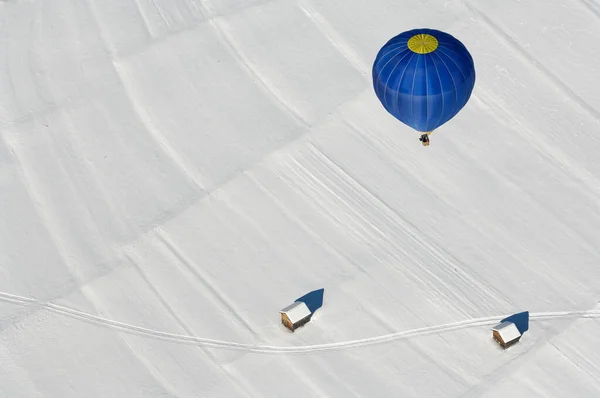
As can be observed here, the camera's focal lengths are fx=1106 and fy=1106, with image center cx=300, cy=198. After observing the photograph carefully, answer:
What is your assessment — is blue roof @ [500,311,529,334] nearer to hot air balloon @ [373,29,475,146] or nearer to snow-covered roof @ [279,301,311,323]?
snow-covered roof @ [279,301,311,323]

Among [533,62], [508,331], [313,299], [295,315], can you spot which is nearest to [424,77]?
[533,62]

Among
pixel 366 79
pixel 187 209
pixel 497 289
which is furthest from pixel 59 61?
pixel 497 289

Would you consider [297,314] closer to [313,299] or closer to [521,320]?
[313,299]

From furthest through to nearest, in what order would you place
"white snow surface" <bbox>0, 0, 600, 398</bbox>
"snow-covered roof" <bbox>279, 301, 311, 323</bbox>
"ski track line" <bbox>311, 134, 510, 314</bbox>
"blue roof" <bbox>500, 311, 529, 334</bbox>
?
"ski track line" <bbox>311, 134, 510, 314</bbox> → "blue roof" <bbox>500, 311, 529, 334</bbox> → "snow-covered roof" <bbox>279, 301, 311, 323</bbox> → "white snow surface" <bbox>0, 0, 600, 398</bbox>

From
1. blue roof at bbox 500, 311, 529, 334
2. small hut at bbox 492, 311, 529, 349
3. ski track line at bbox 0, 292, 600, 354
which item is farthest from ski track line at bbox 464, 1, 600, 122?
small hut at bbox 492, 311, 529, 349

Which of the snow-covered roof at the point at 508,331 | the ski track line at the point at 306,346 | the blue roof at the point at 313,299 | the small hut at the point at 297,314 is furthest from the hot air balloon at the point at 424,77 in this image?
the snow-covered roof at the point at 508,331

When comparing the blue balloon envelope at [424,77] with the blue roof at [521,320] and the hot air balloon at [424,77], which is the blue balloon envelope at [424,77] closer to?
the hot air balloon at [424,77]

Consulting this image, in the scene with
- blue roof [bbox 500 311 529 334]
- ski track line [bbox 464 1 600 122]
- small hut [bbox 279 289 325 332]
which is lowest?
blue roof [bbox 500 311 529 334]
